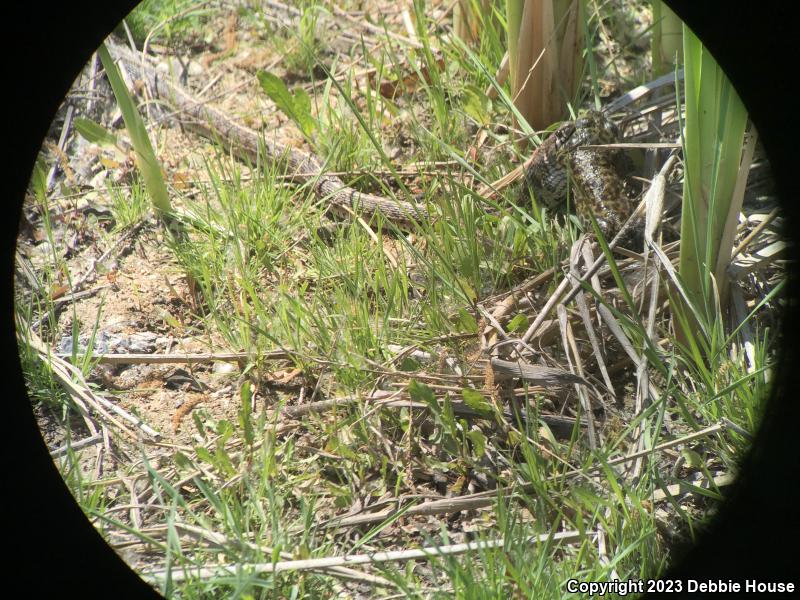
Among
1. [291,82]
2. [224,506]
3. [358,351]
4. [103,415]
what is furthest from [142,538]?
[291,82]

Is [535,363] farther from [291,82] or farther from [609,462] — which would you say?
[291,82]

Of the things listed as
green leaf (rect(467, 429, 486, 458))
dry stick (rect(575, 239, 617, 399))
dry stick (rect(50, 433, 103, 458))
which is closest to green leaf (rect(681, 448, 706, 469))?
dry stick (rect(575, 239, 617, 399))

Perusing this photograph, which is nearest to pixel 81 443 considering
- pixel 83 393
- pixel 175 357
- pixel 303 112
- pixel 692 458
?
pixel 83 393

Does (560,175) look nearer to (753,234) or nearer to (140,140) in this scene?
(753,234)

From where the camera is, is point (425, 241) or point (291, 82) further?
point (291, 82)

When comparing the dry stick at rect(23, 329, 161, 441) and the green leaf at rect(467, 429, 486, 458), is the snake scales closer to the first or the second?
the green leaf at rect(467, 429, 486, 458)

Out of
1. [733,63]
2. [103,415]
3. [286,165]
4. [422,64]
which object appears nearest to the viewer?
[733,63]

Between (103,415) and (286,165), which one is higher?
(286,165)
